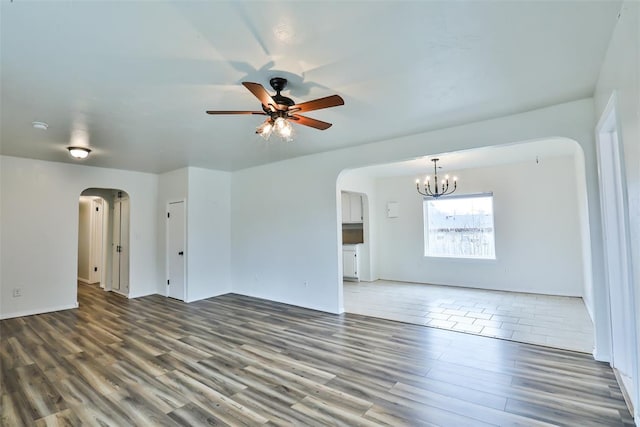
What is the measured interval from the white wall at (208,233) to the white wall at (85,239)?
425 cm

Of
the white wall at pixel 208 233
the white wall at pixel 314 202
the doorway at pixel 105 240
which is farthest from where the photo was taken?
the doorway at pixel 105 240

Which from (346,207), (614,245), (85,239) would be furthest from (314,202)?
(85,239)

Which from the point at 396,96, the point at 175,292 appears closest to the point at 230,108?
the point at 396,96

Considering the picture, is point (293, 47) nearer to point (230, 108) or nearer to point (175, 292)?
point (230, 108)

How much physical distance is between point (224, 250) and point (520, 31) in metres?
5.72

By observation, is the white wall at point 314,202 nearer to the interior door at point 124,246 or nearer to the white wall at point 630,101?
the white wall at point 630,101

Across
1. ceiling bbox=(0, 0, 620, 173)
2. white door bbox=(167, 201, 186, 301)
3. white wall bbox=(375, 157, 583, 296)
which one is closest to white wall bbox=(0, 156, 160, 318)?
white door bbox=(167, 201, 186, 301)

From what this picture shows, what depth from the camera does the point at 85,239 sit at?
27.0 feet

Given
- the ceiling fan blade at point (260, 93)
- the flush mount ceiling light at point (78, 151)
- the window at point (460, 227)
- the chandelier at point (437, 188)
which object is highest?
the flush mount ceiling light at point (78, 151)

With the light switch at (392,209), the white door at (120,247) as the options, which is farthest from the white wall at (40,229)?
the light switch at (392,209)

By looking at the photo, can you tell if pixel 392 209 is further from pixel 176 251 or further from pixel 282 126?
pixel 282 126

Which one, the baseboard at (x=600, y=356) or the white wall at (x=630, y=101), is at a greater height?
the white wall at (x=630, y=101)

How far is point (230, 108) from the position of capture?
117 inches

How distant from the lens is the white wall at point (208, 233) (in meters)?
5.75
